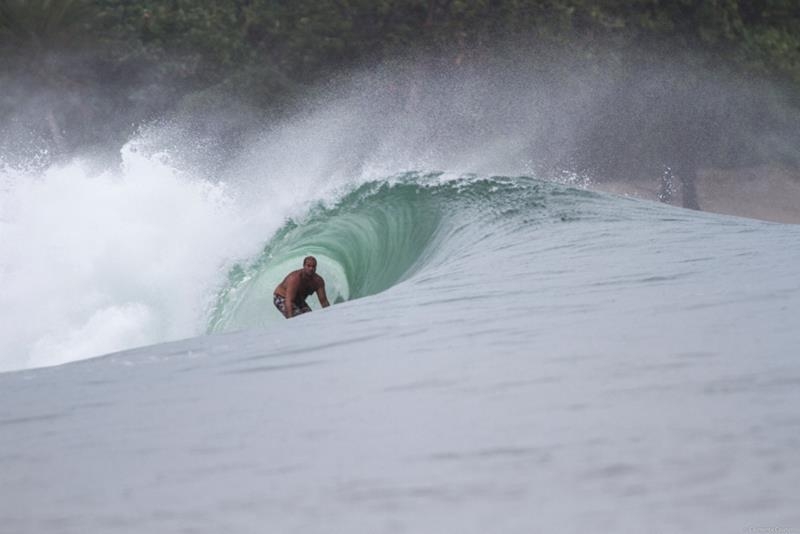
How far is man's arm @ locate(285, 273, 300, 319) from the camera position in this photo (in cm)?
916

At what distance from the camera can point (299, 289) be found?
9352 mm

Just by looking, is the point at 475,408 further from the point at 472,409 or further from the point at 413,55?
the point at 413,55

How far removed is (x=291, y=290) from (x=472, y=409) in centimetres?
590

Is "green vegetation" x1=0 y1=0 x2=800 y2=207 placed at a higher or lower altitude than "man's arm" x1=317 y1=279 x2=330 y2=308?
higher

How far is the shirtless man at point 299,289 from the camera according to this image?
9.25 metres

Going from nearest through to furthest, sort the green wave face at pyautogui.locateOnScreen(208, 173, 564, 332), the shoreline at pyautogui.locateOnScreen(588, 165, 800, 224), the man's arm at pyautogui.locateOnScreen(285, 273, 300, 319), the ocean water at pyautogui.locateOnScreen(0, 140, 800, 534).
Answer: the ocean water at pyautogui.locateOnScreen(0, 140, 800, 534) < the man's arm at pyautogui.locateOnScreen(285, 273, 300, 319) < the green wave face at pyautogui.locateOnScreen(208, 173, 564, 332) < the shoreline at pyautogui.locateOnScreen(588, 165, 800, 224)

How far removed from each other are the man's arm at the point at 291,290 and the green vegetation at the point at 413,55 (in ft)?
69.4

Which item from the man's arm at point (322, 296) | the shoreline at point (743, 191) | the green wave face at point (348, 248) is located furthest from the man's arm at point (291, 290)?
the shoreline at point (743, 191)

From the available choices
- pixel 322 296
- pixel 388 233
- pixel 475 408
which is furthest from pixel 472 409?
pixel 388 233

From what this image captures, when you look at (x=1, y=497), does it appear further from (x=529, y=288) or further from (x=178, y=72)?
(x=178, y=72)

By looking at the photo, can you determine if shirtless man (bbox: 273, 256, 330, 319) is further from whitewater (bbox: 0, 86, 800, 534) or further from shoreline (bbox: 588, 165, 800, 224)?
shoreline (bbox: 588, 165, 800, 224)

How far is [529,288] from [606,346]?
1.63 m

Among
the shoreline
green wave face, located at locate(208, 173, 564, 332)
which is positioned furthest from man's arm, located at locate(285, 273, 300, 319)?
the shoreline

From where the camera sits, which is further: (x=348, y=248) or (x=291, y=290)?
(x=348, y=248)
